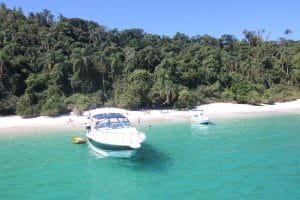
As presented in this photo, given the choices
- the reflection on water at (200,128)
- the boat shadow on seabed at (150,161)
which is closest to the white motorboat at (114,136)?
the boat shadow on seabed at (150,161)

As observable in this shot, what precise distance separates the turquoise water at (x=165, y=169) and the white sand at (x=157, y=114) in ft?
48.9

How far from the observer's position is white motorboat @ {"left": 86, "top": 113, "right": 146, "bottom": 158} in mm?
33250

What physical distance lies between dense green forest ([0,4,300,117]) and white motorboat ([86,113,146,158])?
32.0m

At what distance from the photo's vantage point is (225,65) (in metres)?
99.6

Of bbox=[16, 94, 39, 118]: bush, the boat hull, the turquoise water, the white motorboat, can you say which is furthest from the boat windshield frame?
bbox=[16, 94, 39, 118]: bush

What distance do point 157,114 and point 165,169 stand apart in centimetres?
4274

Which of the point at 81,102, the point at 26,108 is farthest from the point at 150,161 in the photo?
the point at 26,108

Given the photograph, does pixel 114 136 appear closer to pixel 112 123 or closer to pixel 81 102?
pixel 112 123

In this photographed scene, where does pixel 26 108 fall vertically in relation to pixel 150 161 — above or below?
above

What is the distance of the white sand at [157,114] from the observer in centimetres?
6531

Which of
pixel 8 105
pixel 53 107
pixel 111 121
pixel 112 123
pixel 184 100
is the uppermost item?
pixel 184 100

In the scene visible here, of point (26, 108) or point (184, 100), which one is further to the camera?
point (184, 100)

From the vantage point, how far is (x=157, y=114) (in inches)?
2916

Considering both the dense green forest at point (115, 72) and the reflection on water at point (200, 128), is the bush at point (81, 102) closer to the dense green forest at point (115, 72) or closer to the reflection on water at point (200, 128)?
the dense green forest at point (115, 72)
